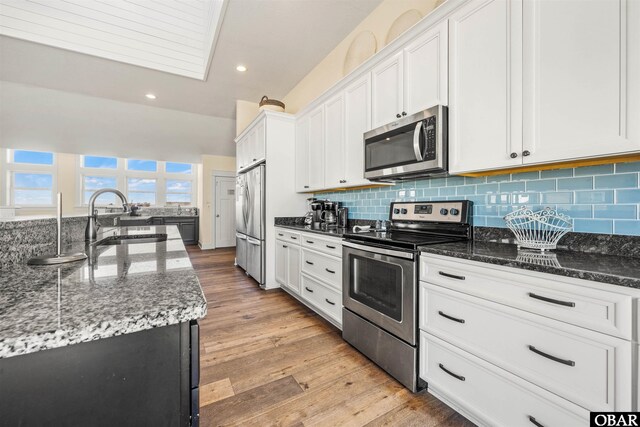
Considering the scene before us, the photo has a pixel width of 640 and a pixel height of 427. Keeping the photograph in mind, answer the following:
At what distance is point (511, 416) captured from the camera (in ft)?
3.91

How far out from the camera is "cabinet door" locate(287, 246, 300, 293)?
2.99 meters

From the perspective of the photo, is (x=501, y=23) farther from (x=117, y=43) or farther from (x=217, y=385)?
(x=117, y=43)

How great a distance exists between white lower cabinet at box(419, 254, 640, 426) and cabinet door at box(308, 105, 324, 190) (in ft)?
5.98

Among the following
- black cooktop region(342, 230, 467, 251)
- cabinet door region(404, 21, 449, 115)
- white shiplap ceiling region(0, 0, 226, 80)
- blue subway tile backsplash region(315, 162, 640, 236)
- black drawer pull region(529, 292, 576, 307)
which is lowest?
black drawer pull region(529, 292, 576, 307)

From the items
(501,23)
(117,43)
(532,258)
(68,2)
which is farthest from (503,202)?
A: (68,2)

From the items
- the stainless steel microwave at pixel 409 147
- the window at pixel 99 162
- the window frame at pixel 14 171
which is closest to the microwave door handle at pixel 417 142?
the stainless steel microwave at pixel 409 147

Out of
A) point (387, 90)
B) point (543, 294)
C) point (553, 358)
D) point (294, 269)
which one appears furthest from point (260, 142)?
point (553, 358)

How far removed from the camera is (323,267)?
2.52m

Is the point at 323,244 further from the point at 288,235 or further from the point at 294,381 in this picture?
the point at 294,381

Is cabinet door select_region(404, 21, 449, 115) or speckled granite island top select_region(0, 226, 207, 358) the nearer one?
speckled granite island top select_region(0, 226, 207, 358)

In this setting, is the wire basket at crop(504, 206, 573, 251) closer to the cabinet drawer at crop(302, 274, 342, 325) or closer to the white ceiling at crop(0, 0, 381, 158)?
the cabinet drawer at crop(302, 274, 342, 325)

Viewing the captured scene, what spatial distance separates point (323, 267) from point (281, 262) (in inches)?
39.7

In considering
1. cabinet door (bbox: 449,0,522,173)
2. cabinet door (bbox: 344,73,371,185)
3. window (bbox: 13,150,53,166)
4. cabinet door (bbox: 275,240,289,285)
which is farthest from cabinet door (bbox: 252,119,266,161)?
window (bbox: 13,150,53,166)

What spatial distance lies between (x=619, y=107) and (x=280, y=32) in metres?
2.90
